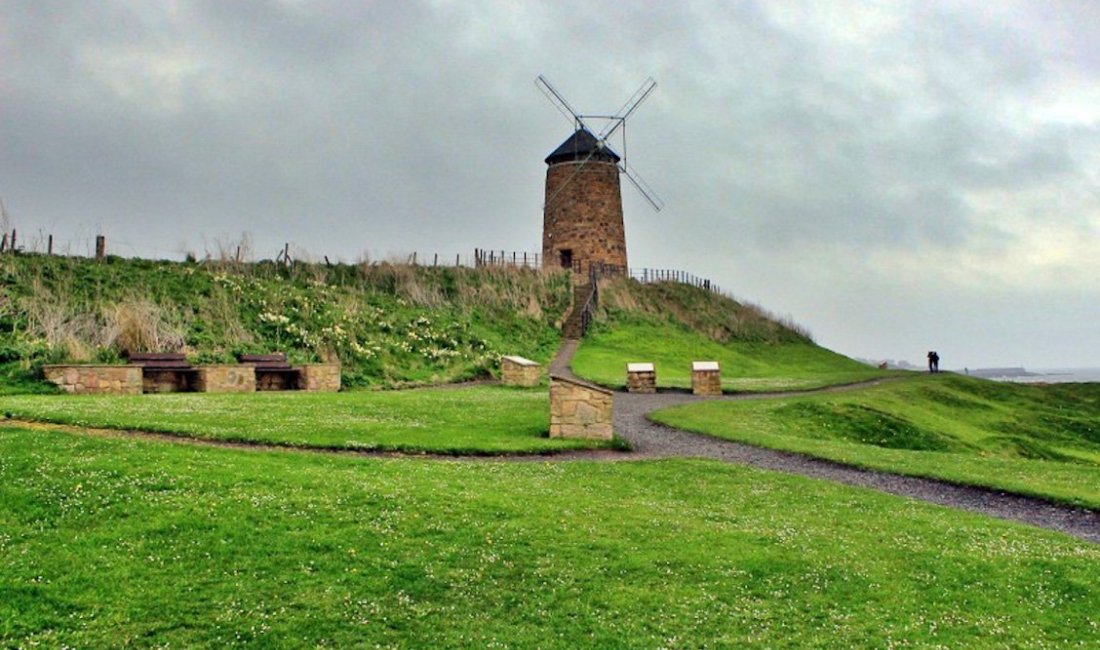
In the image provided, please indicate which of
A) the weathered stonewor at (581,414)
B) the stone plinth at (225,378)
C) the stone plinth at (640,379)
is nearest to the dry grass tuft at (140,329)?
the stone plinth at (225,378)

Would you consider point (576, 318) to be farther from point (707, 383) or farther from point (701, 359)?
point (707, 383)

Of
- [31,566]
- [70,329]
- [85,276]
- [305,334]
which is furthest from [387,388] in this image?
[31,566]

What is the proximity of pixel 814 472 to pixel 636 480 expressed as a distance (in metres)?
3.99

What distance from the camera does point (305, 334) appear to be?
35812 mm

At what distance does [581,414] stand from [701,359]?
104ft

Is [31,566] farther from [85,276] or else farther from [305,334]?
[85,276]

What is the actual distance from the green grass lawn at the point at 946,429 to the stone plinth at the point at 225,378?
1344 centimetres

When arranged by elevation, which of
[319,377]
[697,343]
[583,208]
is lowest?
[319,377]

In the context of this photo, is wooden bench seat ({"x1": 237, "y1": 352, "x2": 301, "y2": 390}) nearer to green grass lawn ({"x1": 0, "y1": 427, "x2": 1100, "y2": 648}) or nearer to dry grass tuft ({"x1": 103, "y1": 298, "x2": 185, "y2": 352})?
dry grass tuft ({"x1": 103, "y1": 298, "x2": 185, "y2": 352})

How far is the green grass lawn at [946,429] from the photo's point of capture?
57.9 feet

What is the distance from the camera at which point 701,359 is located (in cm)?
5006

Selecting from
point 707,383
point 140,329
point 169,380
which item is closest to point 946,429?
point 707,383

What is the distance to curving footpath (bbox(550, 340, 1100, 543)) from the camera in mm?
14023

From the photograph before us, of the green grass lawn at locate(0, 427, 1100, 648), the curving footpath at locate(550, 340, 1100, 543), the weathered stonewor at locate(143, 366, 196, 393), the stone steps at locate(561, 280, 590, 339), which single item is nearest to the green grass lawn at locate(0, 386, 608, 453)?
the curving footpath at locate(550, 340, 1100, 543)
